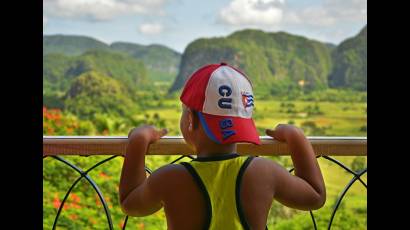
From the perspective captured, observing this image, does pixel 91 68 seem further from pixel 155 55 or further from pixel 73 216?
pixel 73 216

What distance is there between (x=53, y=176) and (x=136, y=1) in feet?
30.1

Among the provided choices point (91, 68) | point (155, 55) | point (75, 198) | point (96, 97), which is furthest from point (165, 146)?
point (155, 55)

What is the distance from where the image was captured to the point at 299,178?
52.0 inches

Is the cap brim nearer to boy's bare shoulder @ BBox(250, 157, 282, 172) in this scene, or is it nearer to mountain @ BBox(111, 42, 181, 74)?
boy's bare shoulder @ BBox(250, 157, 282, 172)

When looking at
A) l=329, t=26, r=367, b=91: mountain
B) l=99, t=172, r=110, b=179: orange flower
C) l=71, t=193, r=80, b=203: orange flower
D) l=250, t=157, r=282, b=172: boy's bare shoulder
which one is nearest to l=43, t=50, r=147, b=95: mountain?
l=329, t=26, r=367, b=91: mountain

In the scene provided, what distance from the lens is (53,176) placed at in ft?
19.2

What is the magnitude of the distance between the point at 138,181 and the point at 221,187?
219 millimetres

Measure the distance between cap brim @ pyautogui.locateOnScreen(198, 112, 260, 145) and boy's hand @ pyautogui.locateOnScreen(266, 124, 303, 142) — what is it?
162 millimetres

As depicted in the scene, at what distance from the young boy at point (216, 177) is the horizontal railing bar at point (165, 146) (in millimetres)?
120

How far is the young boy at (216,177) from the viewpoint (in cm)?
120

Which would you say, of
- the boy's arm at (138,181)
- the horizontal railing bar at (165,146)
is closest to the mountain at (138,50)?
the horizontal railing bar at (165,146)

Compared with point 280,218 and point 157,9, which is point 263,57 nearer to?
point 157,9

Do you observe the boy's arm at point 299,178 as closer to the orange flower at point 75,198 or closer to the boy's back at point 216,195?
the boy's back at point 216,195
